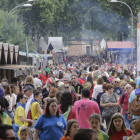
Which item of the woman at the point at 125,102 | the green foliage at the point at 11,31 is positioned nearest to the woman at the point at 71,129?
the woman at the point at 125,102

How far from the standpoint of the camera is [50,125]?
19.3 ft

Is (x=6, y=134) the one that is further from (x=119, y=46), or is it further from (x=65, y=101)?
(x=119, y=46)

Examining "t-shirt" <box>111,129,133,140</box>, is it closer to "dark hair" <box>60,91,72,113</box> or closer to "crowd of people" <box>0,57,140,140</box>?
"crowd of people" <box>0,57,140,140</box>

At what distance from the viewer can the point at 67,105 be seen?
725 centimetres

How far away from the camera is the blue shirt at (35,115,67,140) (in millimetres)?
5898

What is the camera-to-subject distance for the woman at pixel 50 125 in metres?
5.90

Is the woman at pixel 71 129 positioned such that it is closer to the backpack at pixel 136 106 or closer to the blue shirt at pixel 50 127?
the blue shirt at pixel 50 127

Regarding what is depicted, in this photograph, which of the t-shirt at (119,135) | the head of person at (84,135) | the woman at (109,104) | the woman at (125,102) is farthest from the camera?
the woman at (125,102)

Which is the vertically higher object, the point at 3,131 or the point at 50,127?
the point at 3,131

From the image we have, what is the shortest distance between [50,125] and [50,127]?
32mm

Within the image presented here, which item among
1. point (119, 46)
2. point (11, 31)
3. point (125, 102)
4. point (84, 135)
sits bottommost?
point (125, 102)

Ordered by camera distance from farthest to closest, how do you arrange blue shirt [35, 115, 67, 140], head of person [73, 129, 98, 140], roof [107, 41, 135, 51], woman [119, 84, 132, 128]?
roof [107, 41, 135, 51], woman [119, 84, 132, 128], blue shirt [35, 115, 67, 140], head of person [73, 129, 98, 140]

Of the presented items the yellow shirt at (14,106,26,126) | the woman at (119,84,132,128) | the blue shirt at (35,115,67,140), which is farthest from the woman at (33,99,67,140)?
the woman at (119,84,132,128)

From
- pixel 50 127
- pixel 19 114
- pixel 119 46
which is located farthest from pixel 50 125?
pixel 119 46
